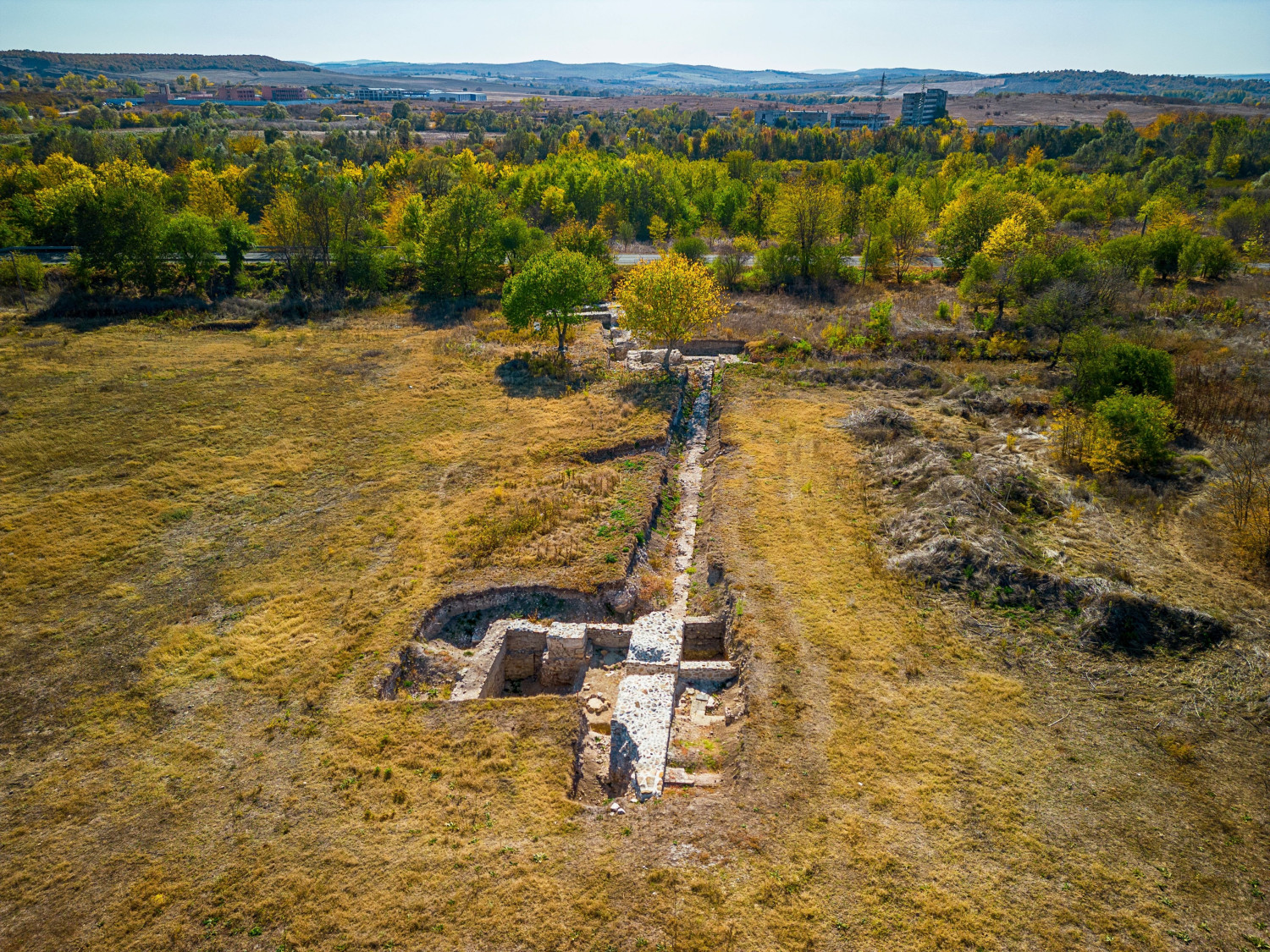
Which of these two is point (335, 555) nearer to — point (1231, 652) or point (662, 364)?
point (662, 364)

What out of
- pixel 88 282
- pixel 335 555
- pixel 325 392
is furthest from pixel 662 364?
pixel 88 282

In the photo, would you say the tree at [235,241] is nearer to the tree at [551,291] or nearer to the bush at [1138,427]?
the tree at [551,291]

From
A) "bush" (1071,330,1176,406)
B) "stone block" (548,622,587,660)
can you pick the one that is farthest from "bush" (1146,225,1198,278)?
"stone block" (548,622,587,660)

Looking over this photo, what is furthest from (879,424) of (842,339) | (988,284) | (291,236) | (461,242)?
(291,236)

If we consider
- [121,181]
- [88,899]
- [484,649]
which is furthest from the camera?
[121,181]

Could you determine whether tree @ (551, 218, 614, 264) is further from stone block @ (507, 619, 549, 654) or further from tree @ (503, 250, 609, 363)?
stone block @ (507, 619, 549, 654)

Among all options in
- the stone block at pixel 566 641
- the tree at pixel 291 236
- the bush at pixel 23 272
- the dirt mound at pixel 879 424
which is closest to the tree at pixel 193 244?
the tree at pixel 291 236
